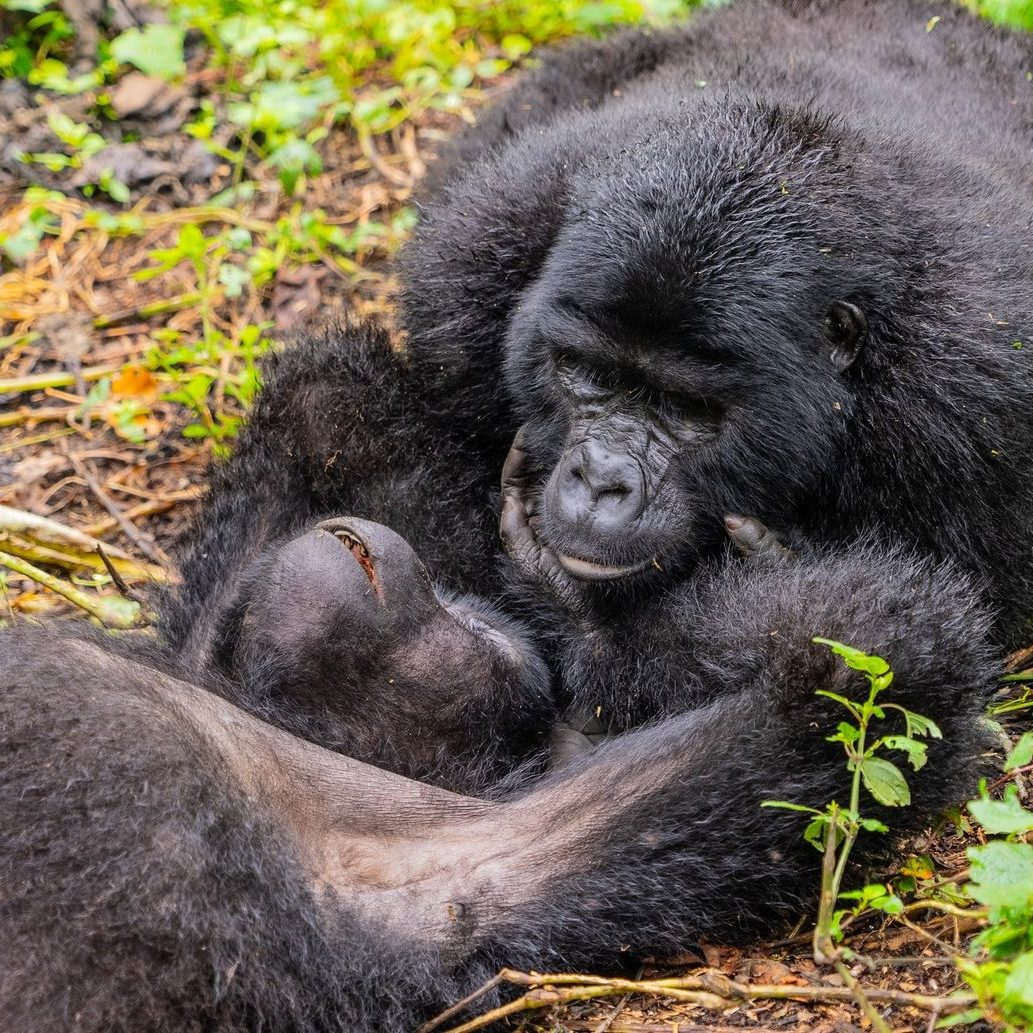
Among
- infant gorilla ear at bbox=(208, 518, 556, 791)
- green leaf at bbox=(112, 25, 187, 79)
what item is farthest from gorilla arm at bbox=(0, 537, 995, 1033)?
green leaf at bbox=(112, 25, 187, 79)

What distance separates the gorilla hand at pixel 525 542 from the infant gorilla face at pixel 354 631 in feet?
0.87

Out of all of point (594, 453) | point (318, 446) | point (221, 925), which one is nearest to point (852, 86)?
point (594, 453)

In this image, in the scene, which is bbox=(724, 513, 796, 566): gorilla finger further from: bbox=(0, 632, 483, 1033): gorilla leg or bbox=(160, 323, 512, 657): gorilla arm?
bbox=(0, 632, 483, 1033): gorilla leg

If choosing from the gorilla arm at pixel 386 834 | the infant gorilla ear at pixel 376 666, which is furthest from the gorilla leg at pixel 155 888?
the infant gorilla ear at pixel 376 666

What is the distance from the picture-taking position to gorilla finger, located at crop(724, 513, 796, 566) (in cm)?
353

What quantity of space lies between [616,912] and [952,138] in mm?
2620

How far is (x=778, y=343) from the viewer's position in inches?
134

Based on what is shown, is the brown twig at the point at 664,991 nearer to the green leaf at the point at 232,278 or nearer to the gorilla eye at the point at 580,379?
the gorilla eye at the point at 580,379

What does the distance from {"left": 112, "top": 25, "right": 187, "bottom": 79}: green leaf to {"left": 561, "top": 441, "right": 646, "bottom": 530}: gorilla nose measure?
3.59 meters

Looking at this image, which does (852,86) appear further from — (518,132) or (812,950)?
(812,950)

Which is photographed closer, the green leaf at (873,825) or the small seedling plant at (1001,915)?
the small seedling plant at (1001,915)

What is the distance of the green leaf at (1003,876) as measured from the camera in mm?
2261

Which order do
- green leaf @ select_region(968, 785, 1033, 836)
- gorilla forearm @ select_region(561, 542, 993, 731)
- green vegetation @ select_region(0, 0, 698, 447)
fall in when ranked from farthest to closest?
green vegetation @ select_region(0, 0, 698, 447) → gorilla forearm @ select_region(561, 542, 993, 731) → green leaf @ select_region(968, 785, 1033, 836)

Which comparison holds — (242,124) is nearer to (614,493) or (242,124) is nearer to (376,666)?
(614,493)
